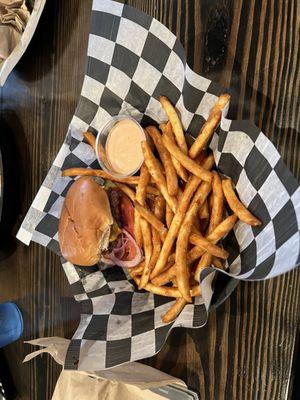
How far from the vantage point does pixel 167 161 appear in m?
1.58

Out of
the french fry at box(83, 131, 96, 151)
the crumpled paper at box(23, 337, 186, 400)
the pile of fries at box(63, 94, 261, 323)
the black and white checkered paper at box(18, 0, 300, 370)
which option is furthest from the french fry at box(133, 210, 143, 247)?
the crumpled paper at box(23, 337, 186, 400)

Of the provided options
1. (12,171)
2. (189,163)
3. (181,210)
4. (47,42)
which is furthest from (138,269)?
(47,42)

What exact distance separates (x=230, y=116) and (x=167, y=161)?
252 mm

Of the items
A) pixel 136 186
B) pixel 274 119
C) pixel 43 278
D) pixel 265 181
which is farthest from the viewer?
pixel 43 278

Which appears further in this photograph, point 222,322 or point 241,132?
point 222,322

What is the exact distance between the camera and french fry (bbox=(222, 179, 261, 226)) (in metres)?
1.36

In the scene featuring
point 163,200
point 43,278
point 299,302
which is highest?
point 163,200

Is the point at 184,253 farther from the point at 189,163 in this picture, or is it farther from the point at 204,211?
the point at 189,163

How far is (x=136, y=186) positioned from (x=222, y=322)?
22.0 inches

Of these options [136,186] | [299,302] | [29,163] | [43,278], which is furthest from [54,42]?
[299,302]

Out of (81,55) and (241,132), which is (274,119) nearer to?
(241,132)

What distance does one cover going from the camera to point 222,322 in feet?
5.16

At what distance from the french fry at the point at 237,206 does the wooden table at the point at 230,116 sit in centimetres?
19

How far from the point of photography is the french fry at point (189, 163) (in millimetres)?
1461
